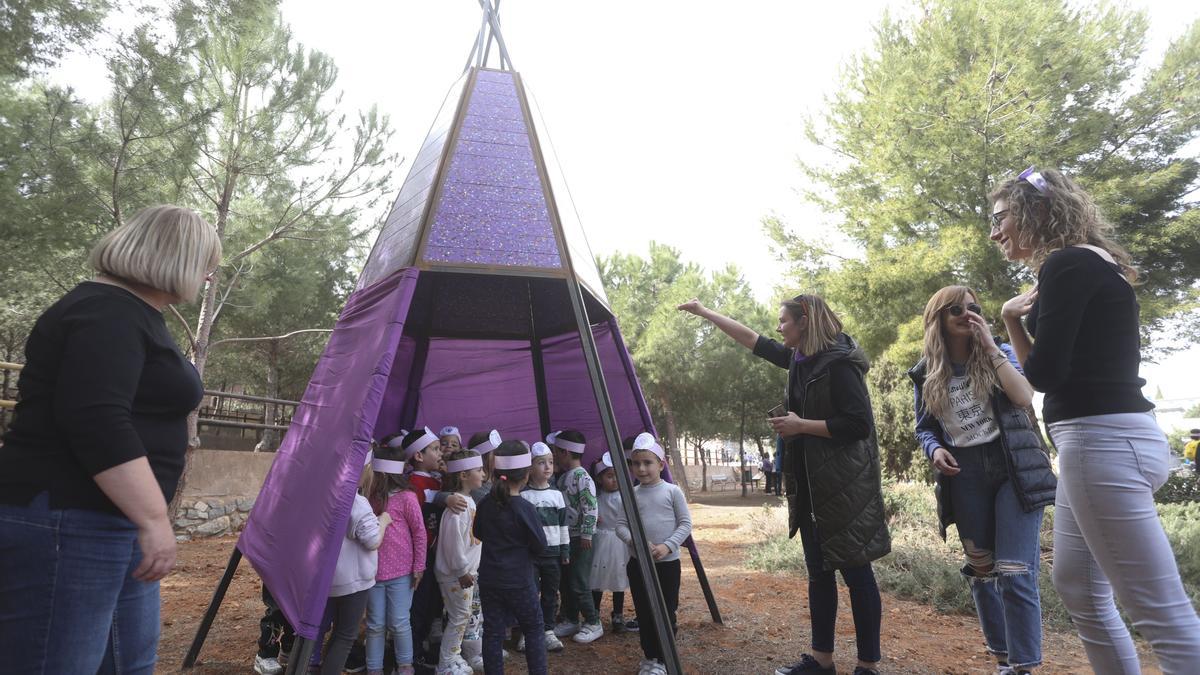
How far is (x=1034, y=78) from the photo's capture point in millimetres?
9227

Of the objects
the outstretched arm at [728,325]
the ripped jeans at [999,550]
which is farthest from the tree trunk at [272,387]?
the ripped jeans at [999,550]

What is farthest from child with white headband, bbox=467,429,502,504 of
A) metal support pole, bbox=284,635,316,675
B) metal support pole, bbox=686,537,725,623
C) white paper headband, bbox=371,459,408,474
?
metal support pole, bbox=284,635,316,675

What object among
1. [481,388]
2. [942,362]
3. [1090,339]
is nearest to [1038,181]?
[1090,339]

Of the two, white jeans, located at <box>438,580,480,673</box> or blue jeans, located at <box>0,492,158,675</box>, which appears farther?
white jeans, located at <box>438,580,480,673</box>

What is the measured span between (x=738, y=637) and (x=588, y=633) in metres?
1.01

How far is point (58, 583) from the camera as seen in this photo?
55.5 inches

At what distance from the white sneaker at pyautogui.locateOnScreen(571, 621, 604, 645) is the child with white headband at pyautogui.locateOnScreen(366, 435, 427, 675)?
1.26 metres

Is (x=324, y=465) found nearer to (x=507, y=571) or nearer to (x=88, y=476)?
(x=507, y=571)

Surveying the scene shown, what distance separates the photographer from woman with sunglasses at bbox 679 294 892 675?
9.70ft

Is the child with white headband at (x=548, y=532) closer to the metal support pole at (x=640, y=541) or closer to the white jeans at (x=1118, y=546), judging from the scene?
the metal support pole at (x=640, y=541)

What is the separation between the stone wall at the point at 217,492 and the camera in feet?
32.0

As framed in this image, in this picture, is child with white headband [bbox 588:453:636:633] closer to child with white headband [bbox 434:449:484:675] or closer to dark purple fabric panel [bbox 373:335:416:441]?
child with white headband [bbox 434:449:484:675]

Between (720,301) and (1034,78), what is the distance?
35.0 ft

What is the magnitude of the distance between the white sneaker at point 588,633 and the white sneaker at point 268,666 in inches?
70.7
